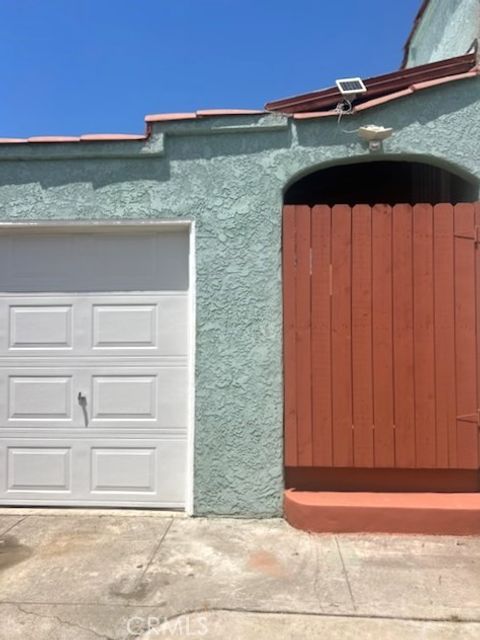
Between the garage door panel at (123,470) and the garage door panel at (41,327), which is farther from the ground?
the garage door panel at (41,327)

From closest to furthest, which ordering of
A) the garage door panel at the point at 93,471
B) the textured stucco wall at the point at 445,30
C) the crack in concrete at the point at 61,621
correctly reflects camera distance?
the crack in concrete at the point at 61,621, the garage door panel at the point at 93,471, the textured stucco wall at the point at 445,30

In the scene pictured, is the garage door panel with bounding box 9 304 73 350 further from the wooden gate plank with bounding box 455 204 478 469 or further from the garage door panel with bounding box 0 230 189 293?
the wooden gate plank with bounding box 455 204 478 469

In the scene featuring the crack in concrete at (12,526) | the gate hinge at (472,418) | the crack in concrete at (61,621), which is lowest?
the crack in concrete at (61,621)

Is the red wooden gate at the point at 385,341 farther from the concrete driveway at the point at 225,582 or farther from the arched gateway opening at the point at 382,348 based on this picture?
the concrete driveway at the point at 225,582

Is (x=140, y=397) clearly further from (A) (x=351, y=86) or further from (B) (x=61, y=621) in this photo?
(A) (x=351, y=86)

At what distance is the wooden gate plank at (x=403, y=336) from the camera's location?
15.9ft

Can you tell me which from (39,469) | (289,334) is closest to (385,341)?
(289,334)

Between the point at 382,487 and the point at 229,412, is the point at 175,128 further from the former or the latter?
the point at 382,487

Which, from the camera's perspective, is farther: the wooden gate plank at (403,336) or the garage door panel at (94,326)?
the garage door panel at (94,326)

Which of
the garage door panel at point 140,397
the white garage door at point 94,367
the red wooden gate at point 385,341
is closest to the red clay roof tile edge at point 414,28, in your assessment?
the red wooden gate at point 385,341

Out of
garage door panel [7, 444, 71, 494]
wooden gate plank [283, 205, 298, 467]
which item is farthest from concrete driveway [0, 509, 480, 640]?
wooden gate plank [283, 205, 298, 467]

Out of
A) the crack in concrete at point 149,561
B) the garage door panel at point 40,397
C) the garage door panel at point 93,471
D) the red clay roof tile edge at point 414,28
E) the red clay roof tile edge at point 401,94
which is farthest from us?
the red clay roof tile edge at point 414,28

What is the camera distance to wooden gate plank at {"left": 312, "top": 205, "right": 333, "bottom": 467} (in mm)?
4887

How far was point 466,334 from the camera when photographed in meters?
4.85
